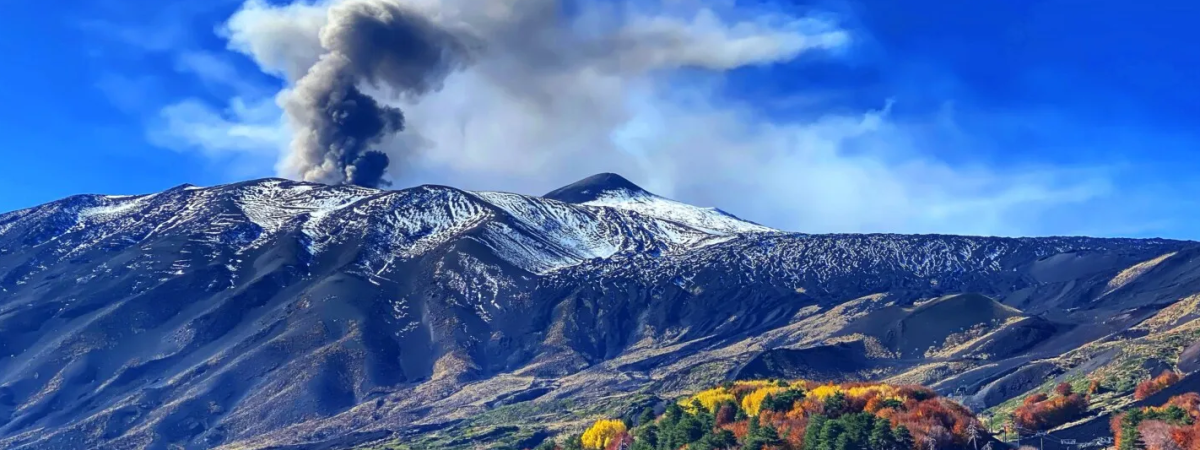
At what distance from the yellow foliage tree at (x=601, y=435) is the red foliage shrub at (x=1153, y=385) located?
39.2m

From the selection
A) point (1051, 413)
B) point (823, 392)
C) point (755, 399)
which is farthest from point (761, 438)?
point (1051, 413)

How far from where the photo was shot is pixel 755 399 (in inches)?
3713

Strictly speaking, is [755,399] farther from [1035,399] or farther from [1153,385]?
[1153,385]

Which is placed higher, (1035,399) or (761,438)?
(1035,399)

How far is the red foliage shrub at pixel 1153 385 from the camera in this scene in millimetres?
97375

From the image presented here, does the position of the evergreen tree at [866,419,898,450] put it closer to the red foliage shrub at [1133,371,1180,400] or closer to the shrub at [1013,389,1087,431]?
the shrub at [1013,389,1087,431]

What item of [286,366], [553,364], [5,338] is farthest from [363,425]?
[5,338]

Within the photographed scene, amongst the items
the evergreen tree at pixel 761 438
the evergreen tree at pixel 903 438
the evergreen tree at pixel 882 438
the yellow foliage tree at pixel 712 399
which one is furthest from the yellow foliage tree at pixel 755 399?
the evergreen tree at pixel 903 438

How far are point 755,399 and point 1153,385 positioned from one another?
103ft

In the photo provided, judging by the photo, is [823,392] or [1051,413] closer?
[823,392]

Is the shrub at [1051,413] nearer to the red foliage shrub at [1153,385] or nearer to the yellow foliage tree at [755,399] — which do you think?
the red foliage shrub at [1153,385]

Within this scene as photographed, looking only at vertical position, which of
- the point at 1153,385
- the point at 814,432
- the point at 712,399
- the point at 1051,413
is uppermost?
the point at 712,399

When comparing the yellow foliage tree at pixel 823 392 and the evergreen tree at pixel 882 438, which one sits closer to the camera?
the evergreen tree at pixel 882 438

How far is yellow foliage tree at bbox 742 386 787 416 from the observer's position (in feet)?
304
